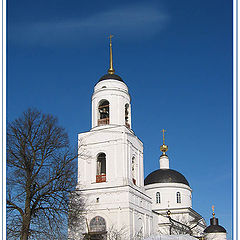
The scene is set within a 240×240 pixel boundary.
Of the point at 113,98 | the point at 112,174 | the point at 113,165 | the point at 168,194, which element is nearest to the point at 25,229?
the point at 112,174

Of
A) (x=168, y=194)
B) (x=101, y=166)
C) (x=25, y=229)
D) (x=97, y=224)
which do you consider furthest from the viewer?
(x=168, y=194)

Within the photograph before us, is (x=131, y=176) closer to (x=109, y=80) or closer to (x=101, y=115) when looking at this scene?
(x=101, y=115)

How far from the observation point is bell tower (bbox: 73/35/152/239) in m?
33.8

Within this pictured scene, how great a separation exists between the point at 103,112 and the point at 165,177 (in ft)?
68.5

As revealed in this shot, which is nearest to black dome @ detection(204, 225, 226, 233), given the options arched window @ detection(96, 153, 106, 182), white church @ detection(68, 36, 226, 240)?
white church @ detection(68, 36, 226, 240)

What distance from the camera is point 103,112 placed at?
37781 millimetres

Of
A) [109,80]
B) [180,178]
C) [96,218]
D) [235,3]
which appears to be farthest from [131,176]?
[235,3]

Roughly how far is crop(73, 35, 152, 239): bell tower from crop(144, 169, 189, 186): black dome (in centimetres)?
1704

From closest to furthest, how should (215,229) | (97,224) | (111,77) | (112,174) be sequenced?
(97,224)
(112,174)
(111,77)
(215,229)

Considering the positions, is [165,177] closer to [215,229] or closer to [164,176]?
[164,176]

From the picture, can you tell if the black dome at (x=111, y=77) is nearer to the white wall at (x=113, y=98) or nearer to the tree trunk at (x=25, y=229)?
the white wall at (x=113, y=98)

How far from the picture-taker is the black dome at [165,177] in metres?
55.4
